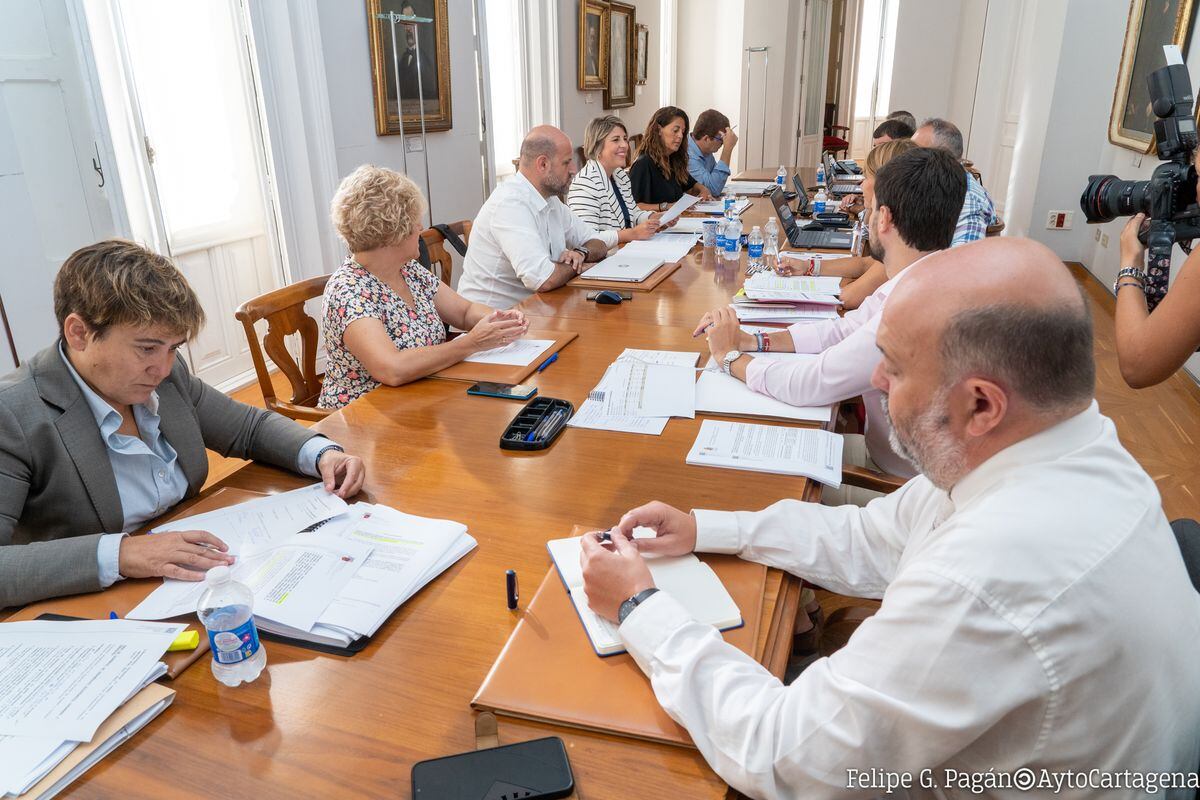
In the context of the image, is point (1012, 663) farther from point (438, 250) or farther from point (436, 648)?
point (438, 250)

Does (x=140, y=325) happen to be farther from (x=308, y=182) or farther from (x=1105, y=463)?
(x=308, y=182)

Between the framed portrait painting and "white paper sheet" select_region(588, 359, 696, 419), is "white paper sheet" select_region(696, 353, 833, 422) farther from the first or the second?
the framed portrait painting

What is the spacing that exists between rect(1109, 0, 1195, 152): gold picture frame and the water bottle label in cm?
479

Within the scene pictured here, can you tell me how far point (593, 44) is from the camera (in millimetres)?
6273

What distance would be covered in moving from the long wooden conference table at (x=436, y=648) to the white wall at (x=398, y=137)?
2538 mm

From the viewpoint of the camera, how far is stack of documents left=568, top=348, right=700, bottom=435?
1645mm

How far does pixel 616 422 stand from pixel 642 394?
16cm

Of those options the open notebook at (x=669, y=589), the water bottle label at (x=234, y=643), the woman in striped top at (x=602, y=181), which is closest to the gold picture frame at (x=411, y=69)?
the woman in striped top at (x=602, y=181)

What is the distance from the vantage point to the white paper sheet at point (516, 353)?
6.60ft

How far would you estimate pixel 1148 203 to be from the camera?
6.29 feet

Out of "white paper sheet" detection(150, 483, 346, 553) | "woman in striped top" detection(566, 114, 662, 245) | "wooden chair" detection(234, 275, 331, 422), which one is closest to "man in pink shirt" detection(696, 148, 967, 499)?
"white paper sheet" detection(150, 483, 346, 553)

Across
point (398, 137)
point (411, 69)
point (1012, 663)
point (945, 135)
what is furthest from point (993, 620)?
point (411, 69)

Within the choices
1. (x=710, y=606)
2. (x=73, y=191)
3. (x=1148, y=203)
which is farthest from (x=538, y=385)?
(x=73, y=191)

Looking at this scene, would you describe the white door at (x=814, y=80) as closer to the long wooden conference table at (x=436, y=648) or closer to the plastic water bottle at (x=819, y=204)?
the plastic water bottle at (x=819, y=204)
